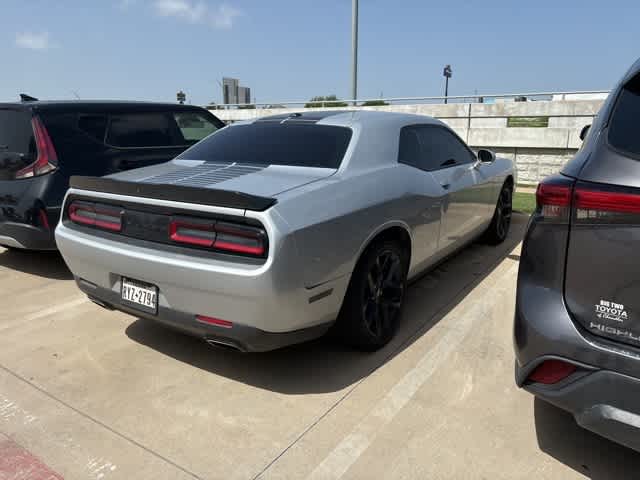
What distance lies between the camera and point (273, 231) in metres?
2.24

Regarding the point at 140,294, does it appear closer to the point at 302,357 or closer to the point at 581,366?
the point at 302,357

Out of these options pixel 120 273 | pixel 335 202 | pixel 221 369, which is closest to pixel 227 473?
pixel 221 369

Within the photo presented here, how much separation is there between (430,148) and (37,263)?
4154 millimetres

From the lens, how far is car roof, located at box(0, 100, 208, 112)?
4.65 m

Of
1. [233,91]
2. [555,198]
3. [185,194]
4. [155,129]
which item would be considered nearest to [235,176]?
[185,194]

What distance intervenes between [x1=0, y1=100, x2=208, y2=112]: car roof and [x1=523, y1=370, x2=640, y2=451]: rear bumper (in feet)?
15.9

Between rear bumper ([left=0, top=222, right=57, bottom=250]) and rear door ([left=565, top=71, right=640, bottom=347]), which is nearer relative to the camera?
rear door ([left=565, top=71, right=640, bottom=347])

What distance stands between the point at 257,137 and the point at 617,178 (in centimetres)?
245

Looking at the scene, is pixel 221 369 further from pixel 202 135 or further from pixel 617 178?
pixel 202 135

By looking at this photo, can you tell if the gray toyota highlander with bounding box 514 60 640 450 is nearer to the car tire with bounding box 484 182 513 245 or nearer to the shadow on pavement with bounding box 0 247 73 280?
the car tire with bounding box 484 182 513 245

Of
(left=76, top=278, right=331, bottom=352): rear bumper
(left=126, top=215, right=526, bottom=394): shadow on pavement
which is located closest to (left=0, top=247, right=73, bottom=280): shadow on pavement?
(left=126, top=215, right=526, bottom=394): shadow on pavement

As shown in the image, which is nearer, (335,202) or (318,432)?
(318,432)

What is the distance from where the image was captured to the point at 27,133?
4520mm

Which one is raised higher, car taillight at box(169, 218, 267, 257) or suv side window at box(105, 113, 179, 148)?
suv side window at box(105, 113, 179, 148)
